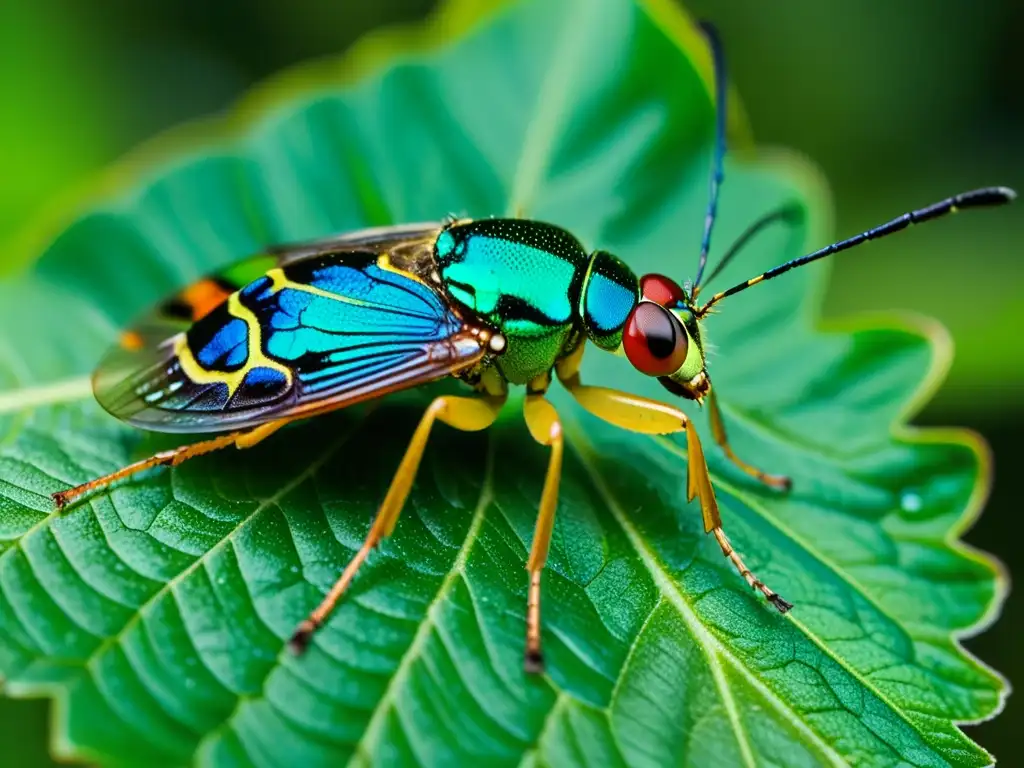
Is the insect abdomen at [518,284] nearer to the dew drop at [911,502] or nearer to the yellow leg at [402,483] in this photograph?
the yellow leg at [402,483]

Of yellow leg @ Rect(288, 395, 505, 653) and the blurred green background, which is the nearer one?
yellow leg @ Rect(288, 395, 505, 653)

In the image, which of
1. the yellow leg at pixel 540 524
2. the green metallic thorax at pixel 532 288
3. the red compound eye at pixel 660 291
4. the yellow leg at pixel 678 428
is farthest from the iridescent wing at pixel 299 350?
the red compound eye at pixel 660 291

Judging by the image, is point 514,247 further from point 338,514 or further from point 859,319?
point 859,319

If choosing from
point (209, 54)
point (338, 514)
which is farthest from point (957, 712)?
point (209, 54)

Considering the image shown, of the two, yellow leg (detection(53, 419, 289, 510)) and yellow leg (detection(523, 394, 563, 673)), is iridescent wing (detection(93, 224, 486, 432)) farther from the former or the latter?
yellow leg (detection(523, 394, 563, 673))

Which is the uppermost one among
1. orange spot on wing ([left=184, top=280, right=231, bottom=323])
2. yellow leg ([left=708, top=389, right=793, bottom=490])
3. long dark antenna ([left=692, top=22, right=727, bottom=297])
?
long dark antenna ([left=692, top=22, right=727, bottom=297])

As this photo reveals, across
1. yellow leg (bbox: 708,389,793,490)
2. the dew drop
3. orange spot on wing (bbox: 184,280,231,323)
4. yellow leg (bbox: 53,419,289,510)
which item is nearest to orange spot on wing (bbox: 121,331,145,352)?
orange spot on wing (bbox: 184,280,231,323)
